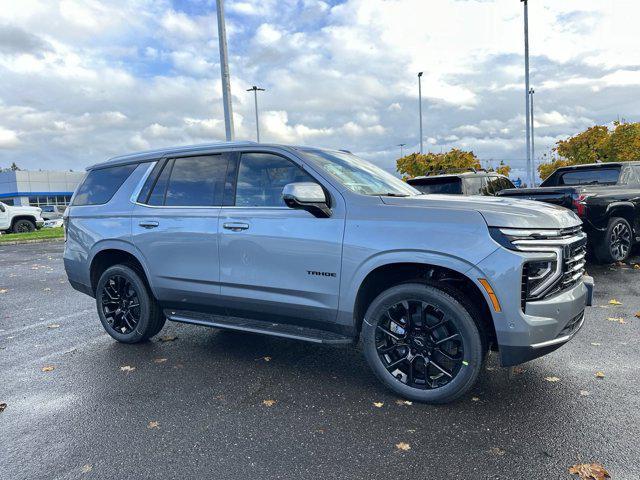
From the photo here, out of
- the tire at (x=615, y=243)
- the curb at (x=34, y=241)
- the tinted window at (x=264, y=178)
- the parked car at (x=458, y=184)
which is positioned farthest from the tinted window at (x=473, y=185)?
the curb at (x=34, y=241)

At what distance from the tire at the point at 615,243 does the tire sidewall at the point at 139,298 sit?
7.23 m

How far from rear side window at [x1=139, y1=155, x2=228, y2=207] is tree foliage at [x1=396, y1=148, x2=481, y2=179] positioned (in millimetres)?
31828

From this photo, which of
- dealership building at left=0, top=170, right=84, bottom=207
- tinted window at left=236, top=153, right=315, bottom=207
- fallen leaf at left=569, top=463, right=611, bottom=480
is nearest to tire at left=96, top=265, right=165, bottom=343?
tinted window at left=236, top=153, right=315, bottom=207

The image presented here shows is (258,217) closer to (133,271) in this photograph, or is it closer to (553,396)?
(133,271)

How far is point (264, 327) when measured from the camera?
13.4ft

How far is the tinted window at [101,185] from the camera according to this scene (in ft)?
16.9

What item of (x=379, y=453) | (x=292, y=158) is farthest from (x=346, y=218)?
(x=379, y=453)

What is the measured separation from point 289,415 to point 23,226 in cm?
2650

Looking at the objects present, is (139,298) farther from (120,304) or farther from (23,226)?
(23,226)

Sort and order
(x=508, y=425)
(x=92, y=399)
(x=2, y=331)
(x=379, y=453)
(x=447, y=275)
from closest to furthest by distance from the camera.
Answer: (x=379, y=453) < (x=508, y=425) < (x=447, y=275) < (x=92, y=399) < (x=2, y=331)

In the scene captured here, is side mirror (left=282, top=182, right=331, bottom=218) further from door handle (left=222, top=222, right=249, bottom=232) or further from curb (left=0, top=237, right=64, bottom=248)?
curb (left=0, top=237, right=64, bottom=248)

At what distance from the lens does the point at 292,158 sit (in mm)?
4094

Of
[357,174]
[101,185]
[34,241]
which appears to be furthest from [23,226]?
[357,174]

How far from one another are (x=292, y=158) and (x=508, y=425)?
2.54 metres
